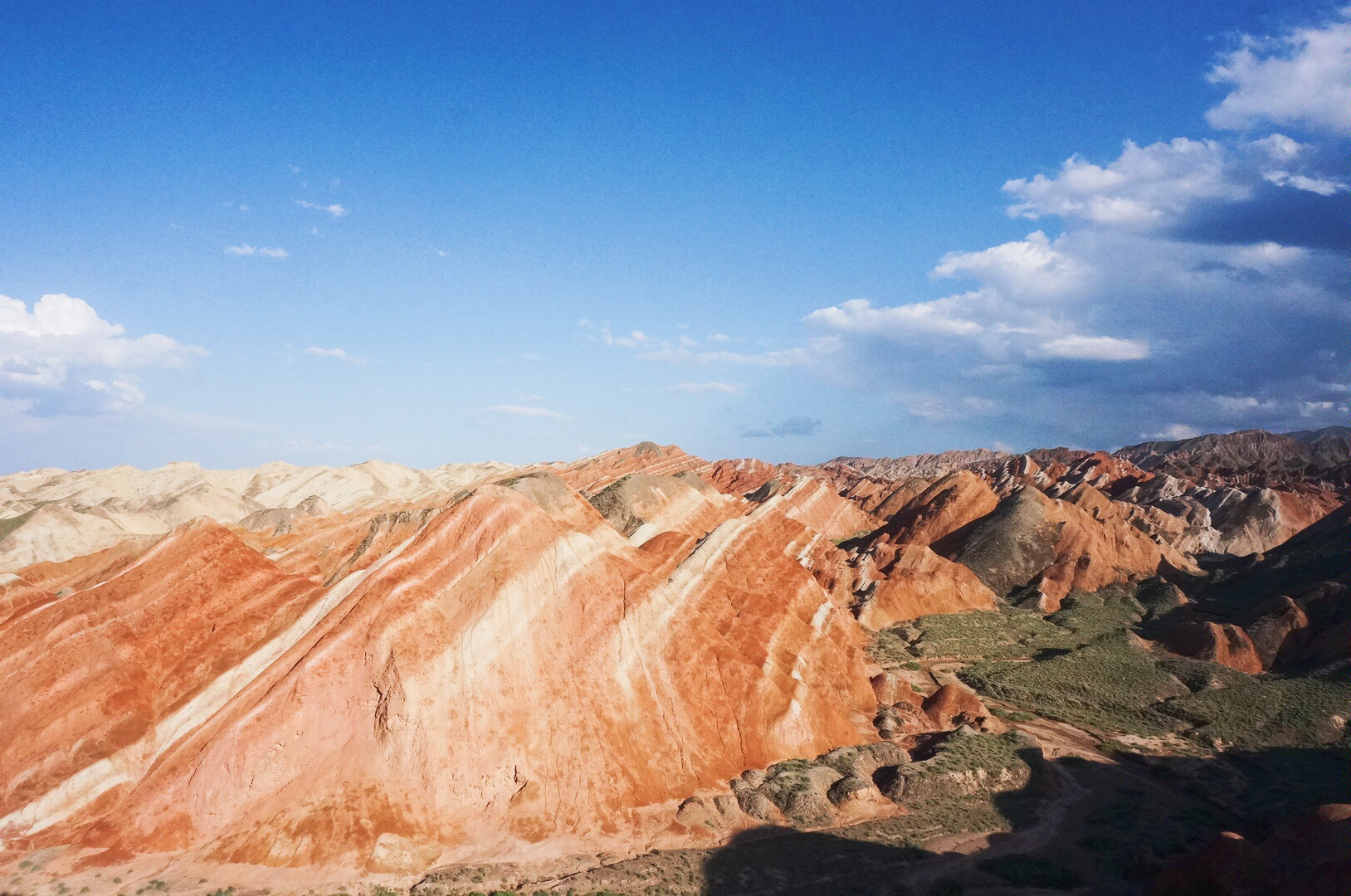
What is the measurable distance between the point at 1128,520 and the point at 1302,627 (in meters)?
47.5

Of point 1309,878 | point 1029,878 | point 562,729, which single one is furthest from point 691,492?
point 1309,878

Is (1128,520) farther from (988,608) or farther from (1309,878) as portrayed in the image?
(1309,878)

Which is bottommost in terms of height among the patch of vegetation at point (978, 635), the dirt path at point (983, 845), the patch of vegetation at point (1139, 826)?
the dirt path at point (983, 845)

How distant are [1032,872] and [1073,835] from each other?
4734mm

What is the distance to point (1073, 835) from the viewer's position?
103ft

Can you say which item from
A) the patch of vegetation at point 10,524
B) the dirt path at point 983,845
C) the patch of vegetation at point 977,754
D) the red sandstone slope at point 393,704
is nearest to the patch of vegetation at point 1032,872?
the dirt path at point 983,845

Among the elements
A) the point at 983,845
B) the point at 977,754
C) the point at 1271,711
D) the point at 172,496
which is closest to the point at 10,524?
the point at 172,496

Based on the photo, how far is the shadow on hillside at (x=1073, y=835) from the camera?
27.1 metres

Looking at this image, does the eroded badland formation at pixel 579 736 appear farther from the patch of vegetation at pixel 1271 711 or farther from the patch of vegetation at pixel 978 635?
the patch of vegetation at pixel 978 635

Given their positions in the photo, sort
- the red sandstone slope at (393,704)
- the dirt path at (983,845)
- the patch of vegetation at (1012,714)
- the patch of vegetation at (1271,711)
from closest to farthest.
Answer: the red sandstone slope at (393,704) < the dirt path at (983,845) < the patch of vegetation at (1271,711) < the patch of vegetation at (1012,714)

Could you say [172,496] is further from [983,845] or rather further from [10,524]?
[983,845]

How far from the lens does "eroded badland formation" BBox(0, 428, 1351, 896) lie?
86.1ft

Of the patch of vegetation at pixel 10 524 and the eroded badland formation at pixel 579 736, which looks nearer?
the eroded badland formation at pixel 579 736

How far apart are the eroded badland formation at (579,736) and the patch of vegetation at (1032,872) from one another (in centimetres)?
15
